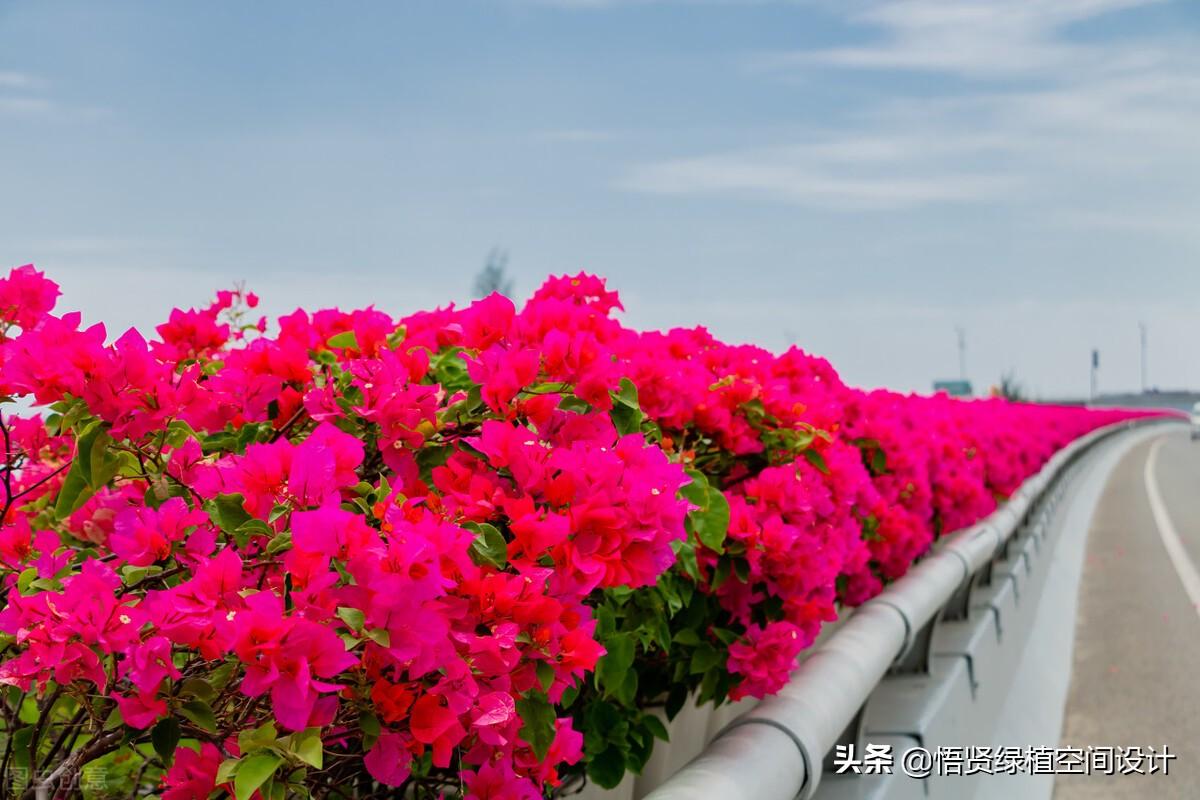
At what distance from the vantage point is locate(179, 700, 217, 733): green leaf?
1930 mm

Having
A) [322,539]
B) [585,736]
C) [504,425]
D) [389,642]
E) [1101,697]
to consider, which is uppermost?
[504,425]

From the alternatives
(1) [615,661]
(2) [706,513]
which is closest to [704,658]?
(2) [706,513]

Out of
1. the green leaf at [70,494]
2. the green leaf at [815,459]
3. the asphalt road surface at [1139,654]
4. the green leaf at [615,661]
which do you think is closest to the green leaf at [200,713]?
the green leaf at [70,494]

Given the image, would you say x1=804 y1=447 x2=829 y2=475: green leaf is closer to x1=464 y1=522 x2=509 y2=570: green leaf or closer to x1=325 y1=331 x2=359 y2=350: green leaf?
x1=325 y1=331 x2=359 y2=350: green leaf

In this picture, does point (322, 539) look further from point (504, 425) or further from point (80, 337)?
point (80, 337)

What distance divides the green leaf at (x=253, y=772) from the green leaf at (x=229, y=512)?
0.41m

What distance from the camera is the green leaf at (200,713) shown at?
1.93 m

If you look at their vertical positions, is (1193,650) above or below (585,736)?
below

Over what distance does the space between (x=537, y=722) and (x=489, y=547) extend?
1.14ft

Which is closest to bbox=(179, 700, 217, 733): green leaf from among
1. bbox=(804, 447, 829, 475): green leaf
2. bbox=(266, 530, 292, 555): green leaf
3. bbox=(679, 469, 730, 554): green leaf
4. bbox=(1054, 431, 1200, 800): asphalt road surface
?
bbox=(266, 530, 292, 555): green leaf

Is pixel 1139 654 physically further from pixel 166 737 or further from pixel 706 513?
pixel 166 737

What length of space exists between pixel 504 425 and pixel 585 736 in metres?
1.24

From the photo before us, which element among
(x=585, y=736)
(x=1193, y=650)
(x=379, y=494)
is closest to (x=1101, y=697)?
(x=1193, y=650)

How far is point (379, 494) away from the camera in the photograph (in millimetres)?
2152
